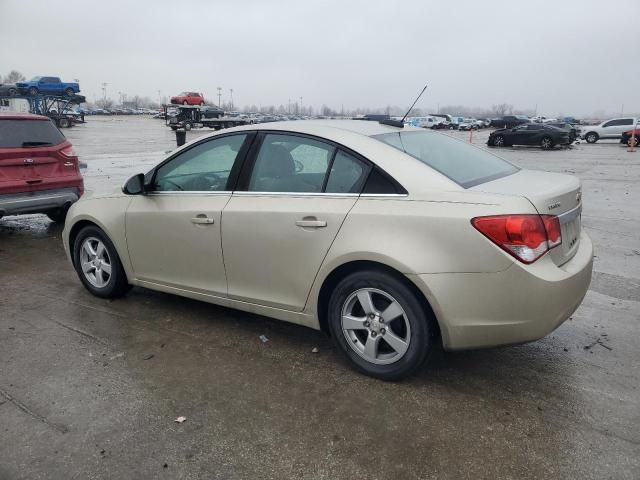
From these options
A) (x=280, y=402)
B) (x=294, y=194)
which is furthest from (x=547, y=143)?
(x=280, y=402)

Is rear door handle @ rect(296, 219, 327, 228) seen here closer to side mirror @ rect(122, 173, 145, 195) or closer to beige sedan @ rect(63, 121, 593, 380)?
beige sedan @ rect(63, 121, 593, 380)

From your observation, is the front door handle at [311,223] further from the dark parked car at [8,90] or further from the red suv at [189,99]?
the red suv at [189,99]

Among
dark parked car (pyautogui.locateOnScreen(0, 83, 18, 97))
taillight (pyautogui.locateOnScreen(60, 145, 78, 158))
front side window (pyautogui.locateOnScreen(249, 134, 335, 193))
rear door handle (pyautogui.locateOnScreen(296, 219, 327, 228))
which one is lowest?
rear door handle (pyautogui.locateOnScreen(296, 219, 327, 228))

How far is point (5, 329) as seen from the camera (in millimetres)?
4238

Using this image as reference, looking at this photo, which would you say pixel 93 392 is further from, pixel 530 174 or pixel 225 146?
pixel 530 174

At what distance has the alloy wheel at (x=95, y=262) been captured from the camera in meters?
4.84

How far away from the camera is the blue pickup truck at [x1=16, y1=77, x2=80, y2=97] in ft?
144

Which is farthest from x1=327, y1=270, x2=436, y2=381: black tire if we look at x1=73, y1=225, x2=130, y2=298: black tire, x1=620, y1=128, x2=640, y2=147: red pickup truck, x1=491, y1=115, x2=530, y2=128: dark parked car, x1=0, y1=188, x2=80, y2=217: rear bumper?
x1=491, y1=115, x2=530, y2=128: dark parked car

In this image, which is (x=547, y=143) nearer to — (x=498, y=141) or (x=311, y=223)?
(x=498, y=141)

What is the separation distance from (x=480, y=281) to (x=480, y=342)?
380mm

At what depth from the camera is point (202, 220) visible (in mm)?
3947

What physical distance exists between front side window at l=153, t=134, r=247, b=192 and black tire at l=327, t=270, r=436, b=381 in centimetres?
128

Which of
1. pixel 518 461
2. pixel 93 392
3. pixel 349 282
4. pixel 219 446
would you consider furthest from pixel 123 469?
pixel 518 461

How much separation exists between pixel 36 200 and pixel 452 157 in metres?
5.81
